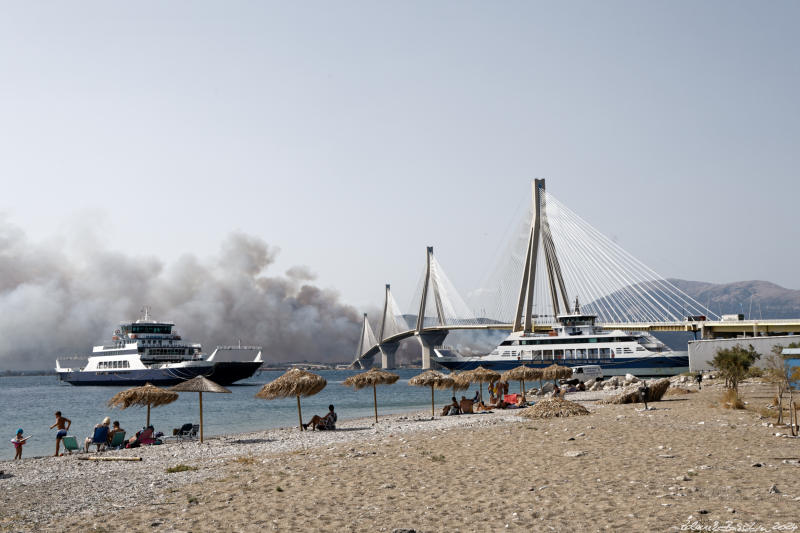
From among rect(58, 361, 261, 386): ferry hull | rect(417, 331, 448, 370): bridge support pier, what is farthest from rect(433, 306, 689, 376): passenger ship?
rect(58, 361, 261, 386): ferry hull

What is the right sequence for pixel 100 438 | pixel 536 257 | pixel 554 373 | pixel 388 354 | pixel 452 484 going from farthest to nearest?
pixel 388 354 < pixel 536 257 < pixel 554 373 < pixel 100 438 < pixel 452 484

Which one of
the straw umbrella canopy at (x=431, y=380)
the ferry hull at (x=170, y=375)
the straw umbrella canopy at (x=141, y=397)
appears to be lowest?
the ferry hull at (x=170, y=375)

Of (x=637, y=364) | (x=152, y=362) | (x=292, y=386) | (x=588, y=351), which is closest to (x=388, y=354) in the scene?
(x=152, y=362)

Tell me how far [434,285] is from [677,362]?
124 ft

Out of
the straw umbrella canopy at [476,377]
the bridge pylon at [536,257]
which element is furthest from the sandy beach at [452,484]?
the bridge pylon at [536,257]

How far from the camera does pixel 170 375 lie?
234 feet

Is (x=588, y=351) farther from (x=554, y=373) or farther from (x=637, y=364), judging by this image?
(x=554, y=373)

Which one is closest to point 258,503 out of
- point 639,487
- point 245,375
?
point 639,487

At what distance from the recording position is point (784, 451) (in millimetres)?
10945

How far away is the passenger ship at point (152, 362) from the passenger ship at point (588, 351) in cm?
3038

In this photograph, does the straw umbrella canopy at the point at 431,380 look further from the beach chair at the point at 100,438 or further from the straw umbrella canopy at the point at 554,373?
the beach chair at the point at 100,438

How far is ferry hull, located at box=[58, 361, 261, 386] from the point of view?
71.0 meters

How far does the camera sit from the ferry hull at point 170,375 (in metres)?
71.0

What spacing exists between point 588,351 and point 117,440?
4976 centimetres
